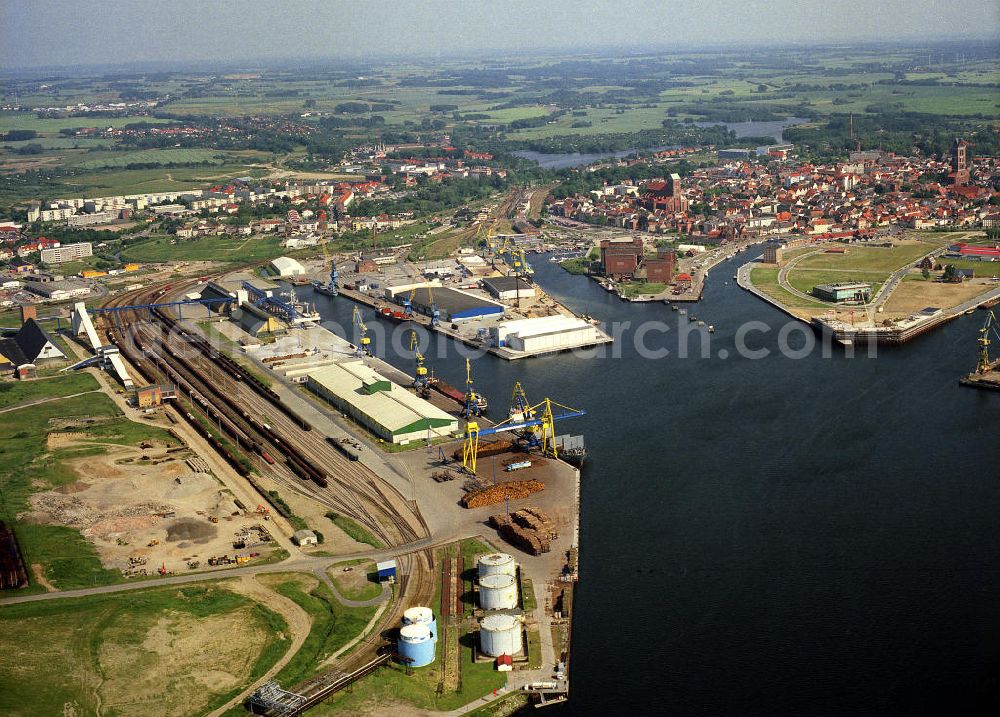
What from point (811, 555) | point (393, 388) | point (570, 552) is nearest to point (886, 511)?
point (811, 555)

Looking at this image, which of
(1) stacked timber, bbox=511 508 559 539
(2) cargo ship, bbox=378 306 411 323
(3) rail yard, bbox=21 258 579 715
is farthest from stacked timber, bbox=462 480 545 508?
(2) cargo ship, bbox=378 306 411 323

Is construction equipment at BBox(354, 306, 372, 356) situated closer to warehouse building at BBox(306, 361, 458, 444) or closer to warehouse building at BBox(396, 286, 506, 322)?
warehouse building at BBox(396, 286, 506, 322)

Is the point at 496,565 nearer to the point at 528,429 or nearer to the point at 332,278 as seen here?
the point at 528,429

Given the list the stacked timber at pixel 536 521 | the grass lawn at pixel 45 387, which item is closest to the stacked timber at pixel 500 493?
the stacked timber at pixel 536 521

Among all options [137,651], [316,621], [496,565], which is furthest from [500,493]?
[137,651]

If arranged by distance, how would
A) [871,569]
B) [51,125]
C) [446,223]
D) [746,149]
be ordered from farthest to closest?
[51,125]
[746,149]
[446,223]
[871,569]

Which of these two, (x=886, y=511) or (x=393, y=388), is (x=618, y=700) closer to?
(x=886, y=511)
